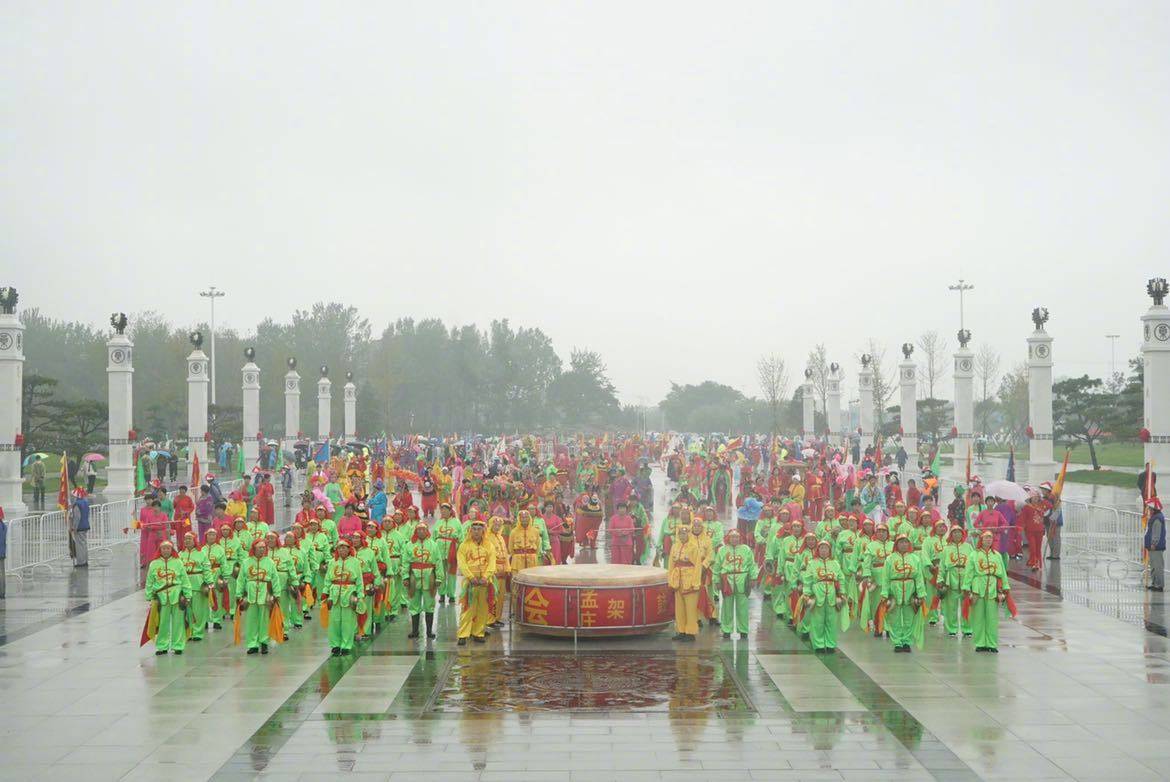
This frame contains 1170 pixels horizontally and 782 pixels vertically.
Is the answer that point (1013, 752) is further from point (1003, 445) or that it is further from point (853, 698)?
point (1003, 445)

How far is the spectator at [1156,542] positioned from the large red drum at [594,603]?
27.8 ft

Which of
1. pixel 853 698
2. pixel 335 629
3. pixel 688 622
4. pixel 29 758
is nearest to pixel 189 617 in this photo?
pixel 335 629

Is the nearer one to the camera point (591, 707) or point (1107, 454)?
point (591, 707)

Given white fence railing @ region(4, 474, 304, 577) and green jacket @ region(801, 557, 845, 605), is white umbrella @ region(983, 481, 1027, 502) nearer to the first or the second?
green jacket @ region(801, 557, 845, 605)

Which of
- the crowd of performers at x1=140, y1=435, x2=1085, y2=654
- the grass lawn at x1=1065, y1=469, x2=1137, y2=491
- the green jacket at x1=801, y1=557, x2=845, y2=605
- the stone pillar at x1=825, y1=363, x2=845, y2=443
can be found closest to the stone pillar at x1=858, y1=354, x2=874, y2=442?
the stone pillar at x1=825, y1=363, x2=845, y2=443

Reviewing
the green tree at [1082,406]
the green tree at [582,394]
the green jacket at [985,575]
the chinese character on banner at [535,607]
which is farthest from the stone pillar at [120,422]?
the green tree at [582,394]

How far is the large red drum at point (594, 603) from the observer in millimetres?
14094

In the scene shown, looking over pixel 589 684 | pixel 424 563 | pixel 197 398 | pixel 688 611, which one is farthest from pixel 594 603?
pixel 197 398

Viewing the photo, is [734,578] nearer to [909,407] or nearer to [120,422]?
[120,422]

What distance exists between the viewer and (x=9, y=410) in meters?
26.2

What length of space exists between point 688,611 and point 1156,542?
8.38 meters

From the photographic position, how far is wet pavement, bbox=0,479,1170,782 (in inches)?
362

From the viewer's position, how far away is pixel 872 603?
49.7 ft

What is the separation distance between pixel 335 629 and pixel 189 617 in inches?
82.8
